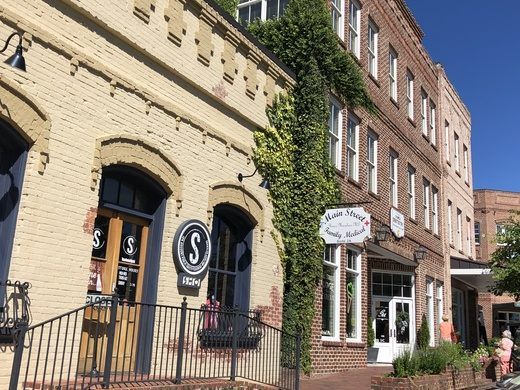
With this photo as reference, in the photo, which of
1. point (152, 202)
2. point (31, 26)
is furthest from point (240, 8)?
point (31, 26)

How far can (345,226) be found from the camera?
12.3m

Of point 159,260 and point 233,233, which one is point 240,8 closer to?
point 233,233

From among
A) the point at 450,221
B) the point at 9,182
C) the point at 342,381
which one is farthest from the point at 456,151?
the point at 9,182

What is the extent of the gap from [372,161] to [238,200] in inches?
303

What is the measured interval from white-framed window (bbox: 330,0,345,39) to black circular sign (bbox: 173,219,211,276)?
8502mm

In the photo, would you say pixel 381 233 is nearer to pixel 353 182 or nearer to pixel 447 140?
pixel 353 182

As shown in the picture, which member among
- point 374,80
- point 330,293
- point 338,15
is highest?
point 338,15

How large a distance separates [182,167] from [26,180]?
9.53ft

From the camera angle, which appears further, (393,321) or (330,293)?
(393,321)

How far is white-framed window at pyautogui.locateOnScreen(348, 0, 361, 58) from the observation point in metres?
16.6

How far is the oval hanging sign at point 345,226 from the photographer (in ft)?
38.9

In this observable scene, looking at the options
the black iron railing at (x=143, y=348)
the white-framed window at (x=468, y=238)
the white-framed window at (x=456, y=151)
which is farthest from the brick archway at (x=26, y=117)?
the white-framed window at (x=468, y=238)

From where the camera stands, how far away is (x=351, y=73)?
14.9 meters

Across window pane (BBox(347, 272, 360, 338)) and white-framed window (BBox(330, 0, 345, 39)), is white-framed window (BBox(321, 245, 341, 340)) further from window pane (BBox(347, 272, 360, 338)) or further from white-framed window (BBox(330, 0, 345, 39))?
white-framed window (BBox(330, 0, 345, 39))
